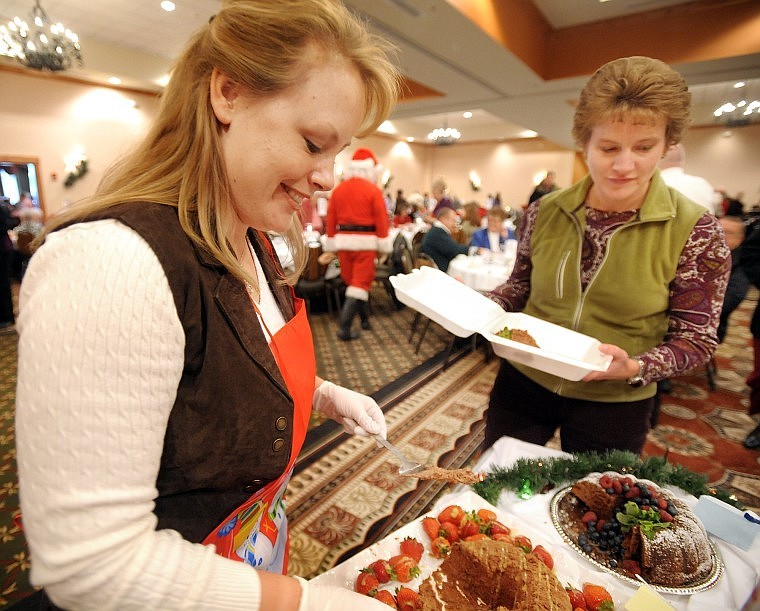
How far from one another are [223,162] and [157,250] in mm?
203

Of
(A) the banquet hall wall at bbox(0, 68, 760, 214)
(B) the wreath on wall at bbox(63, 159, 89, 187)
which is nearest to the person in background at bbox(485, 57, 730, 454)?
(A) the banquet hall wall at bbox(0, 68, 760, 214)

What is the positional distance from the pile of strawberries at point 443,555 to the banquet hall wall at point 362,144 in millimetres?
880

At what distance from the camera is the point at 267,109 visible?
0.62 meters

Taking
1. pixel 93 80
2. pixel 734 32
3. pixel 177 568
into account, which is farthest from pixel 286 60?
pixel 93 80

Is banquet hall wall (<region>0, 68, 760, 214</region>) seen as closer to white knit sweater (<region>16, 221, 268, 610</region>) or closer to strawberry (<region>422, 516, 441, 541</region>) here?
white knit sweater (<region>16, 221, 268, 610</region>)

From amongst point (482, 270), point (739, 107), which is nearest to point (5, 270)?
point (482, 270)

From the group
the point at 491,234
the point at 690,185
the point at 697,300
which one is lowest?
the point at 491,234

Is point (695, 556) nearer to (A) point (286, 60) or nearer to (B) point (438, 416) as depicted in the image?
(A) point (286, 60)

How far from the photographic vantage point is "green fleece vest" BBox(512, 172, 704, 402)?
1.17 m

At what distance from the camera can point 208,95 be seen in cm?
63

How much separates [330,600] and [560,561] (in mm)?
546

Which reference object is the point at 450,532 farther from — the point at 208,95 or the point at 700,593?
the point at 208,95

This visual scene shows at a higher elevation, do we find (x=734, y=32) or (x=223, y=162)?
(x=734, y=32)

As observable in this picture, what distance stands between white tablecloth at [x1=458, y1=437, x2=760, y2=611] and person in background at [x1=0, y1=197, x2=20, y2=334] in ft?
17.8
